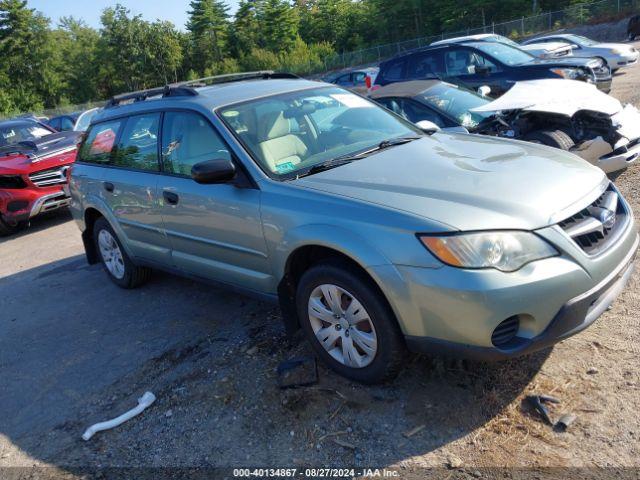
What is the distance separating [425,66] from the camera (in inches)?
436

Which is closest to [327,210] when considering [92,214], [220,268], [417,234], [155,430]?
[417,234]

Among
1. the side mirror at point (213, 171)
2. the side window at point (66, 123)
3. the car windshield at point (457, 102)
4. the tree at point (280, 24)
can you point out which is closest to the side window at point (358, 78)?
the side window at point (66, 123)

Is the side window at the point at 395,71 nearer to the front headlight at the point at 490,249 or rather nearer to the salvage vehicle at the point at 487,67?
the salvage vehicle at the point at 487,67

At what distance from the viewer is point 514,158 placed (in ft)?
11.7

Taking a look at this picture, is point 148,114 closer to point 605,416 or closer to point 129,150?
point 129,150

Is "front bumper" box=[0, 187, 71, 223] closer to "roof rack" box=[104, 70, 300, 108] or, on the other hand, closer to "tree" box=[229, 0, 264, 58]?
Result: "roof rack" box=[104, 70, 300, 108]

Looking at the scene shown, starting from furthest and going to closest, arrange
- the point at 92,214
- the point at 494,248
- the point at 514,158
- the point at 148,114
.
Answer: the point at 92,214 < the point at 148,114 < the point at 514,158 < the point at 494,248

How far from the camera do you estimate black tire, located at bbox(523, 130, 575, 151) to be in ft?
19.3

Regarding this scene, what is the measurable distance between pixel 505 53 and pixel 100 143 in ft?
26.7

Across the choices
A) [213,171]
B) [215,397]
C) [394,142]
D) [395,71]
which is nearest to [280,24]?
[395,71]

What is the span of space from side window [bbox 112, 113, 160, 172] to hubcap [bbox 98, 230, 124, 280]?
861 mm

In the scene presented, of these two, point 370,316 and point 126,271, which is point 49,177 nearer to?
point 126,271

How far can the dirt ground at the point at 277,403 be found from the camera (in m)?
2.79

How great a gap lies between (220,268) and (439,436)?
2.00 metres
